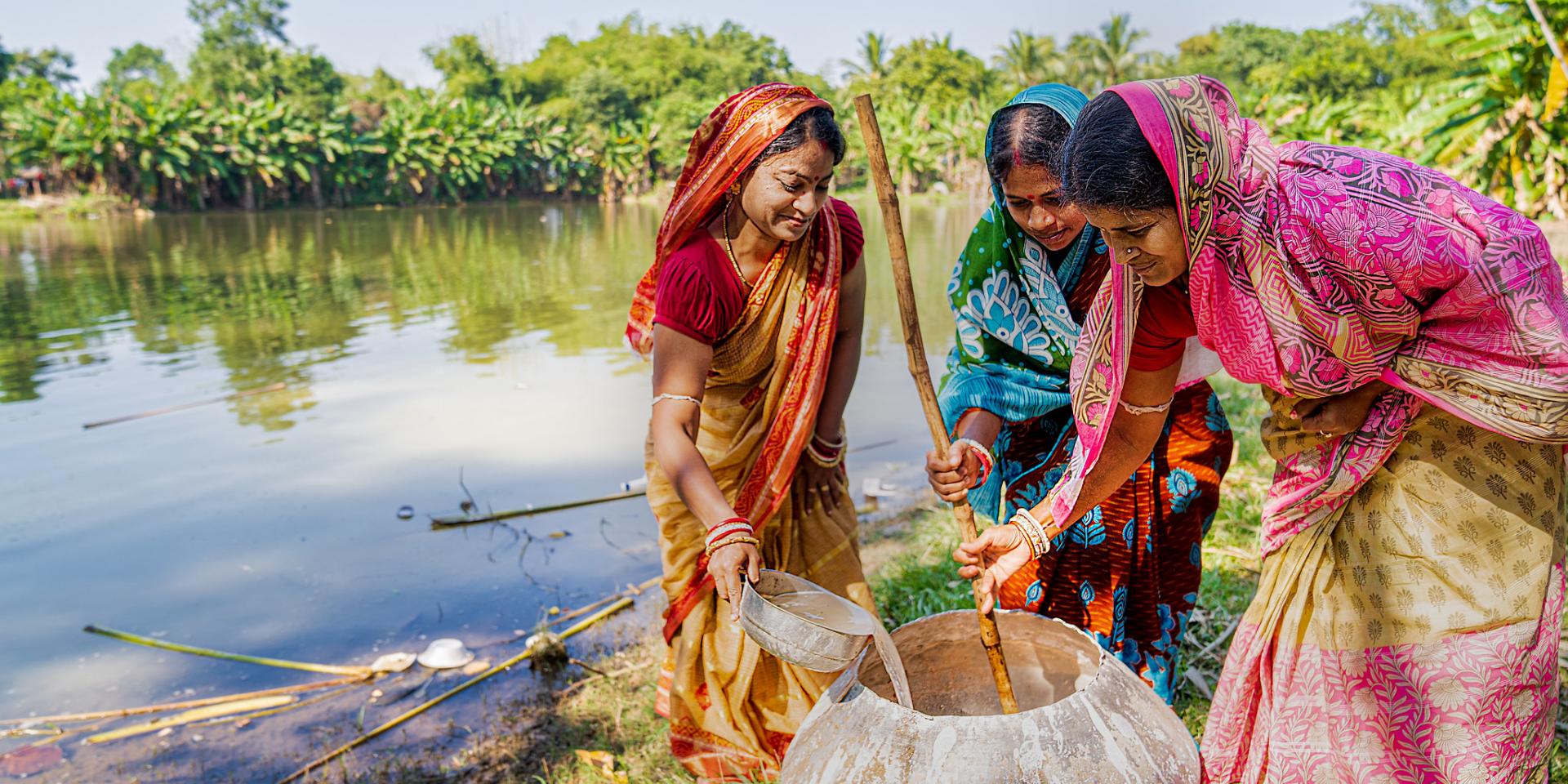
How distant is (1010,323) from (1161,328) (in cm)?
52

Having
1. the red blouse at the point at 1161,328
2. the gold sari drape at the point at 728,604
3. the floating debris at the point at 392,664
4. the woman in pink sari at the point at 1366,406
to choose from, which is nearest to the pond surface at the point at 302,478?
the floating debris at the point at 392,664

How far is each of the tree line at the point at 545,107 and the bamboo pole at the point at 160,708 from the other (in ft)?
40.1

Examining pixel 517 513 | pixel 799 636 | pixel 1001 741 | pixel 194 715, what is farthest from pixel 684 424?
pixel 517 513

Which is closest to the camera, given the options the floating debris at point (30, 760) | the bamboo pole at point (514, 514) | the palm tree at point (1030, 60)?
the floating debris at point (30, 760)

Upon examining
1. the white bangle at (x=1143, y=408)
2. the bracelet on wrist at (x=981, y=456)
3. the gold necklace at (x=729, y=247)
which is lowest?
the bracelet on wrist at (x=981, y=456)

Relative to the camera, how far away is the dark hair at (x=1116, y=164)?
1.45m

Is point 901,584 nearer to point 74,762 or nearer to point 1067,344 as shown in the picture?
point 1067,344

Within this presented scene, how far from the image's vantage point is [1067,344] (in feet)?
7.52

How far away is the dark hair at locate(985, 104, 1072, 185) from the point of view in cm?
204

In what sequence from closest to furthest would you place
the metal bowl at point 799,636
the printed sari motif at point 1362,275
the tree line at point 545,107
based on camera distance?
the printed sari motif at point 1362,275 < the metal bowl at point 799,636 < the tree line at point 545,107

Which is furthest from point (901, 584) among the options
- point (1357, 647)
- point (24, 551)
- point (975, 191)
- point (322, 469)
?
point (975, 191)

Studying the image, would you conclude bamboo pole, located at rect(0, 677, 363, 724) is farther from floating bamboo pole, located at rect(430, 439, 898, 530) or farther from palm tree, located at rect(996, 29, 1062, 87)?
palm tree, located at rect(996, 29, 1062, 87)

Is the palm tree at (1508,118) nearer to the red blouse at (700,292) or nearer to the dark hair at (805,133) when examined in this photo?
the dark hair at (805,133)

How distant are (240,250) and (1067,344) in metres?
21.2
